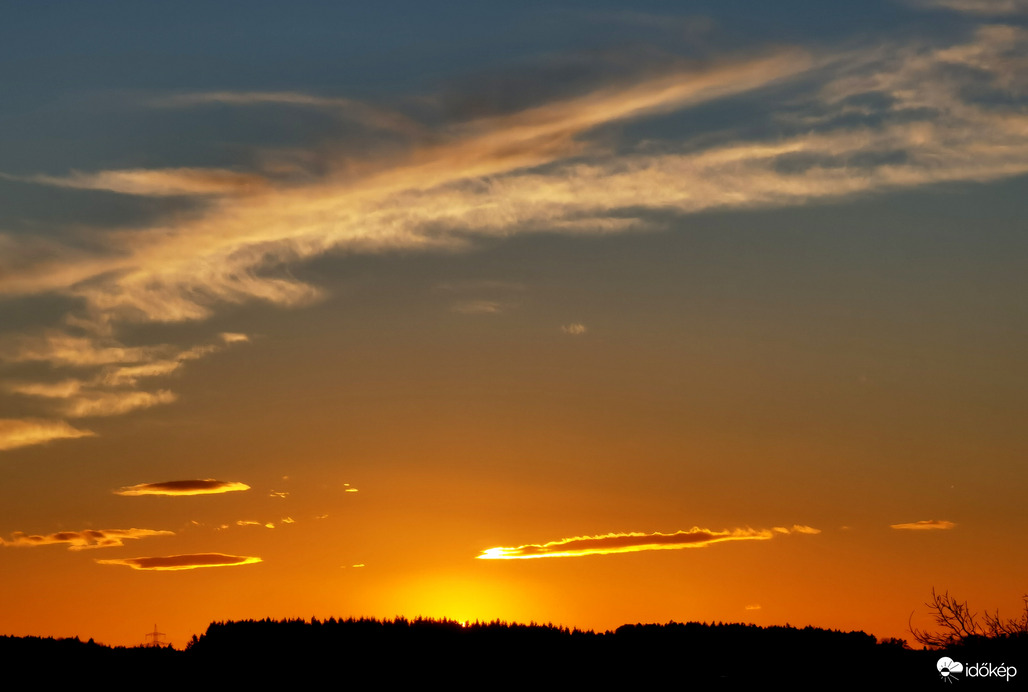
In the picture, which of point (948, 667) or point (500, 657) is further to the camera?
point (500, 657)

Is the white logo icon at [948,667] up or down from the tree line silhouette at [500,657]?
down

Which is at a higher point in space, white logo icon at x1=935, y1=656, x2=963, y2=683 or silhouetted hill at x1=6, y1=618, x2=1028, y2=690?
silhouetted hill at x1=6, y1=618, x2=1028, y2=690

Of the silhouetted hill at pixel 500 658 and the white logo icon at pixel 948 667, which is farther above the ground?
the silhouetted hill at pixel 500 658

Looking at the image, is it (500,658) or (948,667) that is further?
(500,658)

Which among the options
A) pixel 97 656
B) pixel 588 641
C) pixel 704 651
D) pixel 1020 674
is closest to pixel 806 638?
pixel 704 651

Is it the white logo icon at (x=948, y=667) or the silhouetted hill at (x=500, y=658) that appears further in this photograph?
the silhouetted hill at (x=500, y=658)

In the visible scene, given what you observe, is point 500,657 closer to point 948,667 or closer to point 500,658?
point 500,658

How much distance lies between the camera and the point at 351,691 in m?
55.6

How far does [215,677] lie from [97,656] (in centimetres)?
883

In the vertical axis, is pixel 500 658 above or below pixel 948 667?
above

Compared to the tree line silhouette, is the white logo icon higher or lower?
lower

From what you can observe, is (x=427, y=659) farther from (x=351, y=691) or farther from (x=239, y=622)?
(x=239, y=622)

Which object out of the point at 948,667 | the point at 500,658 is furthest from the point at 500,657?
the point at 948,667

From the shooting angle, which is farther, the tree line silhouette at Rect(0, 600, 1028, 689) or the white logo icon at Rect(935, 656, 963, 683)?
the tree line silhouette at Rect(0, 600, 1028, 689)
